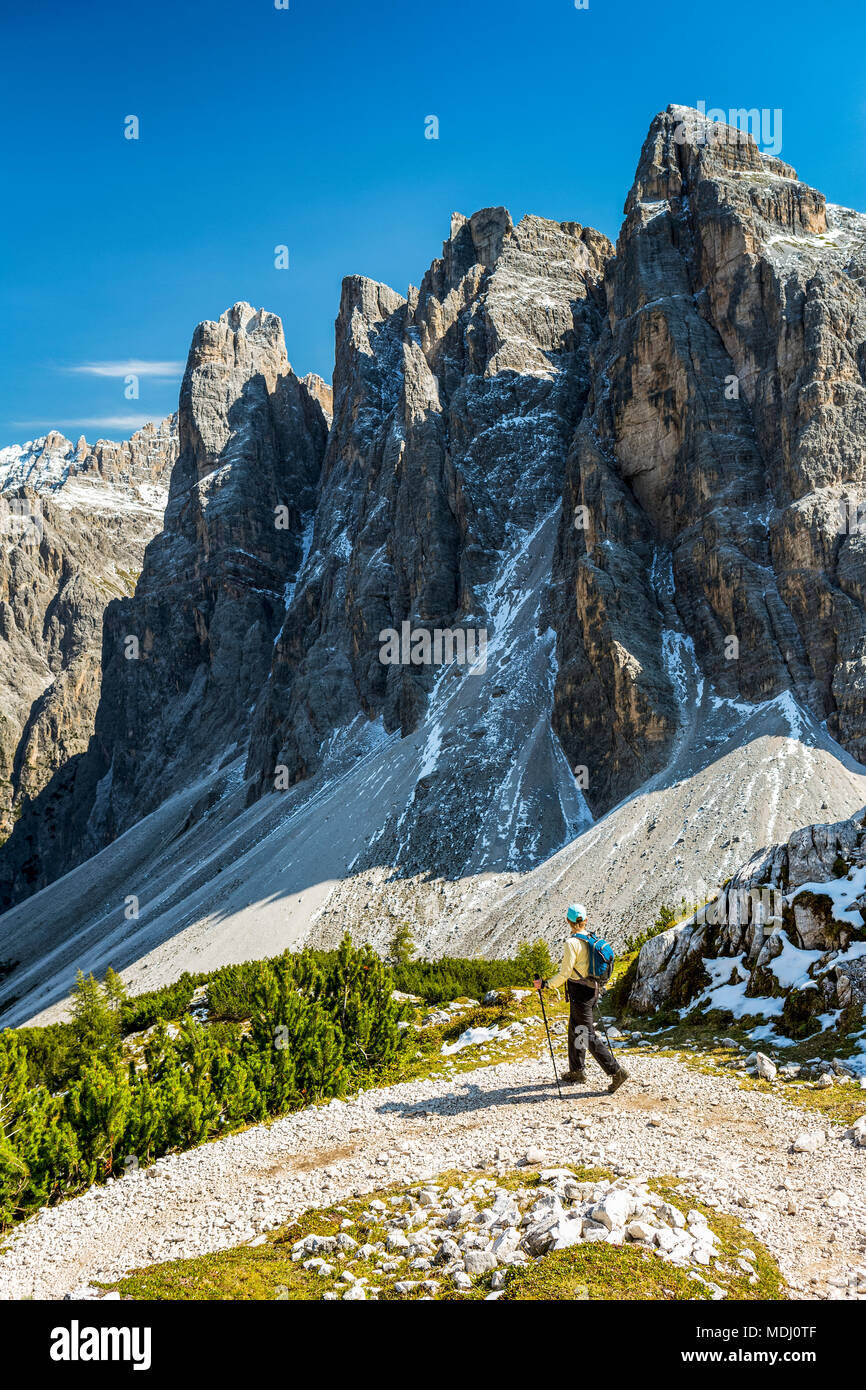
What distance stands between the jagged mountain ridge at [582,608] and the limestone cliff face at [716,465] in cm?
29

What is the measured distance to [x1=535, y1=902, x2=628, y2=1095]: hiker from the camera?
11.5 m

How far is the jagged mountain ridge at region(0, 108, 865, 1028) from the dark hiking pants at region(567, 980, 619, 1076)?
42.9 m

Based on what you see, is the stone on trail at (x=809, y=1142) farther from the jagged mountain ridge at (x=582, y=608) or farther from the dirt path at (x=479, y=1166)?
the jagged mountain ridge at (x=582, y=608)

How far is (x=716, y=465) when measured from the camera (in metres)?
81.4

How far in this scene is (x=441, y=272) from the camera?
137875 millimetres

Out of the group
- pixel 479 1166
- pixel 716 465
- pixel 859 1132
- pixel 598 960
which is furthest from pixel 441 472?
pixel 859 1132

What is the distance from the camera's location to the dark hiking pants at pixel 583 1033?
11438 millimetres

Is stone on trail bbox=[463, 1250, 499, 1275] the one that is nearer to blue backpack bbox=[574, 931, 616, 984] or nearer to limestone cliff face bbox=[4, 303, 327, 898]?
blue backpack bbox=[574, 931, 616, 984]

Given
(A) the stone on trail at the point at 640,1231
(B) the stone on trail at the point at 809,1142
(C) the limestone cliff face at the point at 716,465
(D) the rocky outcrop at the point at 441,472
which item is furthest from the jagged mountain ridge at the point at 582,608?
(A) the stone on trail at the point at 640,1231

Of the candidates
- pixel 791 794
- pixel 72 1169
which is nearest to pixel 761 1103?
pixel 72 1169

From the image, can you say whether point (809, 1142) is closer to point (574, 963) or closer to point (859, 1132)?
point (859, 1132)

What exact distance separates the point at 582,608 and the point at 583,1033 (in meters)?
71.8
